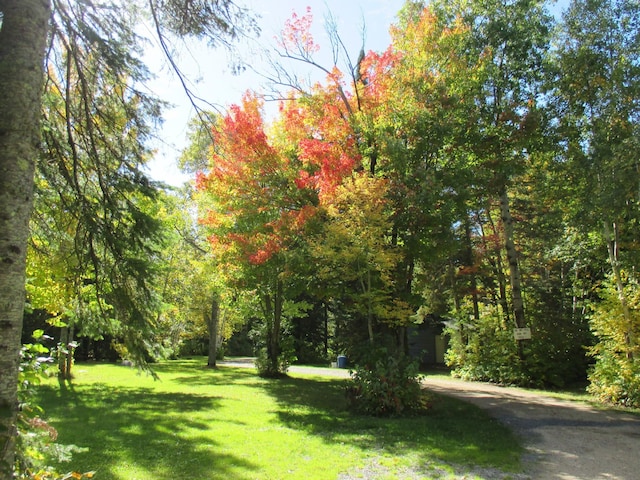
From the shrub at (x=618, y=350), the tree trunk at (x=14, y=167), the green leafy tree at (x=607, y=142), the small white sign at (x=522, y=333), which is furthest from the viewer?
the small white sign at (x=522, y=333)

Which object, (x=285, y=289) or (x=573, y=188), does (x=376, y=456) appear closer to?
(x=285, y=289)

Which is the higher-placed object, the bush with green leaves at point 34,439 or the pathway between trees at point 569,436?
the bush with green leaves at point 34,439

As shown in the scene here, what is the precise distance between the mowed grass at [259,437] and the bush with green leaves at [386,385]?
0.39 m

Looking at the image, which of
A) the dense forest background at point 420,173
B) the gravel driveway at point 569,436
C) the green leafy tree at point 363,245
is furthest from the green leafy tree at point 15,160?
the green leafy tree at point 363,245

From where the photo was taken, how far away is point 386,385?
8.55m

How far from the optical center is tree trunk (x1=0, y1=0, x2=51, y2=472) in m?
2.56

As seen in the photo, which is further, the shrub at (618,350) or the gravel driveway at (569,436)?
the shrub at (618,350)

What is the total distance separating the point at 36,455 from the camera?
114 inches

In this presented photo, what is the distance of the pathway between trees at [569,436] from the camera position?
5.05 meters

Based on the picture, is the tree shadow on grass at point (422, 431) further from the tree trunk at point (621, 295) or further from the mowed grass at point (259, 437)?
the tree trunk at point (621, 295)

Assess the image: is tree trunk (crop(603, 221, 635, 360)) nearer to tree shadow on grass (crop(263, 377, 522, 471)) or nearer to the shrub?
the shrub

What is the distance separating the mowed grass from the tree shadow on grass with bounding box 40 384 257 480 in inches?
0.5

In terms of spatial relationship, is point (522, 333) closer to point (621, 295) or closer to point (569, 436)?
point (621, 295)

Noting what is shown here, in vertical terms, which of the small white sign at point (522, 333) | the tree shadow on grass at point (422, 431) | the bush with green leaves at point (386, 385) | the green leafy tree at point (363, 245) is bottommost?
the tree shadow on grass at point (422, 431)
